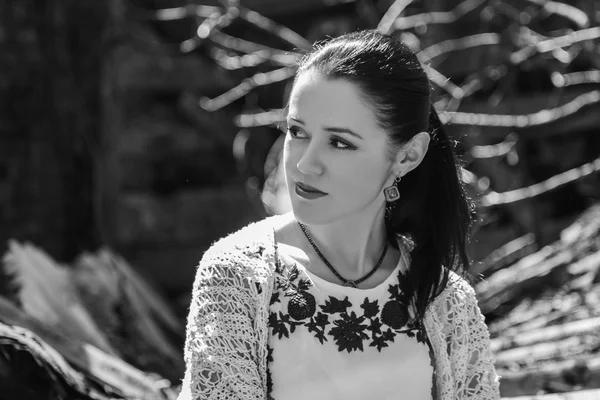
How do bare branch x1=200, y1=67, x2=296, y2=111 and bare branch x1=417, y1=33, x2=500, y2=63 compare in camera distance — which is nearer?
bare branch x1=417, y1=33, x2=500, y2=63

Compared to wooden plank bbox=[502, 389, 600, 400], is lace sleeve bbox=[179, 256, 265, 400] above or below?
below

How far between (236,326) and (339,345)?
0.68ft

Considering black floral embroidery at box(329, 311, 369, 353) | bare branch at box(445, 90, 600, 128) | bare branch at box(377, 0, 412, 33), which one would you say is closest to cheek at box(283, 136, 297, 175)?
black floral embroidery at box(329, 311, 369, 353)

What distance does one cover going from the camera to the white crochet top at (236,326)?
146 centimetres

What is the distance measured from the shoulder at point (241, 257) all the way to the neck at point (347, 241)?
0.35 feet

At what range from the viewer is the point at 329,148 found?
4.98ft

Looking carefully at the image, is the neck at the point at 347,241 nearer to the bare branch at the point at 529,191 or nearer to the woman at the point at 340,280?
the woman at the point at 340,280

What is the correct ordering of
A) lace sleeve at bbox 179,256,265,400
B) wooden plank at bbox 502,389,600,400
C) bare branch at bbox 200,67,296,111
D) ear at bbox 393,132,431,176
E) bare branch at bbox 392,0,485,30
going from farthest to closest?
bare branch at bbox 200,67,296,111 < bare branch at bbox 392,0,485,30 < wooden plank at bbox 502,389,600,400 < ear at bbox 393,132,431,176 < lace sleeve at bbox 179,256,265,400

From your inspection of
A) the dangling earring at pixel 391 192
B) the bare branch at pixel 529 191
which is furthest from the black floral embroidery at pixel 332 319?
the bare branch at pixel 529 191

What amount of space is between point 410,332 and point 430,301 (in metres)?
0.08

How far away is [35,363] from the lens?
178cm

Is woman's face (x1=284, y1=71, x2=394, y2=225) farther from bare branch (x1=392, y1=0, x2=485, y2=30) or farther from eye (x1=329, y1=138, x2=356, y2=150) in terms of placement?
bare branch (x1=392, y1=0, x2=485, y2=30)

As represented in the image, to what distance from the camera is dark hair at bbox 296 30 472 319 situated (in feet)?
5.03

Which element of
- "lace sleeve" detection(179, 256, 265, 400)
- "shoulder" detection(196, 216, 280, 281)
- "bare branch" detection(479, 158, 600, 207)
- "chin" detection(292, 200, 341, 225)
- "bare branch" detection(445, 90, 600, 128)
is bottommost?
"lace sleeve" detection(179, 256, 265, 400)
